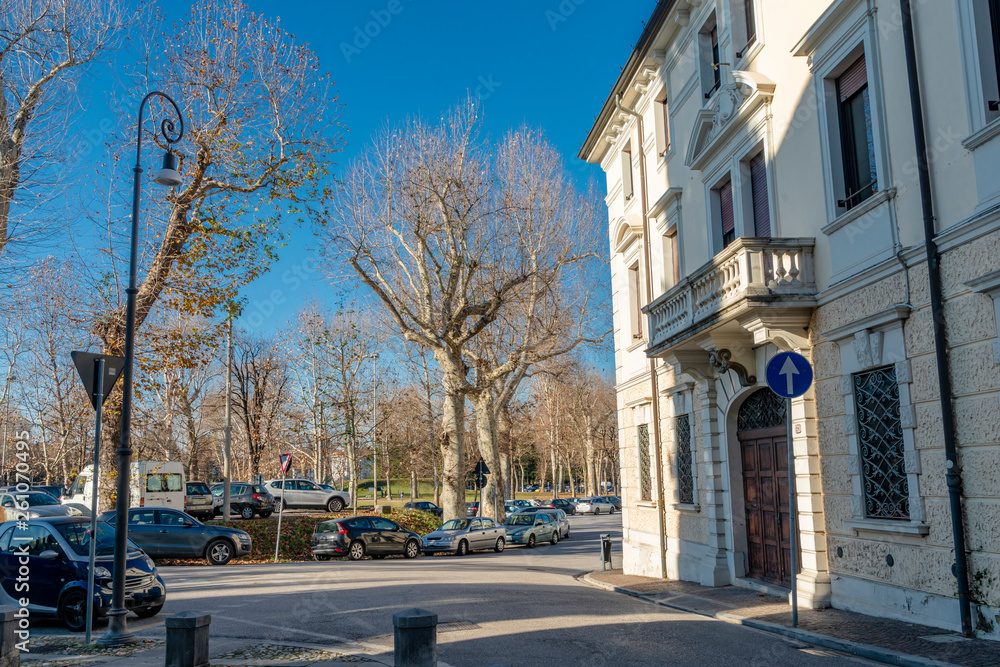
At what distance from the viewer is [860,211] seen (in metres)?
9.75

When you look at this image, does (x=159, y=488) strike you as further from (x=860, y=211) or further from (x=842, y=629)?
(x=860, y=211)

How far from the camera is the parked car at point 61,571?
10570 mm

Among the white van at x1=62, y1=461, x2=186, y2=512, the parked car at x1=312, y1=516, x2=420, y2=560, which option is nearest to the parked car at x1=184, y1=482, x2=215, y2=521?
the white van at x1=62, y1=461, x2=186, y2=512

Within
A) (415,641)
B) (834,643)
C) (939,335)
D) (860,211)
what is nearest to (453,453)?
(860,211)

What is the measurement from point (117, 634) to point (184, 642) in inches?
87.4

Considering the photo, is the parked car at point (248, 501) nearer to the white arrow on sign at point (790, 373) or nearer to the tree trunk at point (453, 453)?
the tree trunk at point (453, 453)

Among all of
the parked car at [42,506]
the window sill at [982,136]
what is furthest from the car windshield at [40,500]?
the window sill at [982,136]

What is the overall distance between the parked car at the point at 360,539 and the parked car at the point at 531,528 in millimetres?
6623

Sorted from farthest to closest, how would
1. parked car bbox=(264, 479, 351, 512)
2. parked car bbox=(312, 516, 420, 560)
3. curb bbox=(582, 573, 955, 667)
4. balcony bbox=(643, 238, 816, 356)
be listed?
parked car bbox=(264, 479, 351, 512), parked car bbox=(312, 516, 420, 560), balcony bbox=(643, 238, 816, 356), curb bbox=(582, 573, 955, 667)

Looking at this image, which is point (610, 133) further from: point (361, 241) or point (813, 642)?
point (813, 642)

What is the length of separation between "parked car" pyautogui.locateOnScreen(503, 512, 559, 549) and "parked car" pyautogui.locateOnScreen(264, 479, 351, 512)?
1092 centimetres

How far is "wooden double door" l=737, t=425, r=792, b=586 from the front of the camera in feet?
39.9

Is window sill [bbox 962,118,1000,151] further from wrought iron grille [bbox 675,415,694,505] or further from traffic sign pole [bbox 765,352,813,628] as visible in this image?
wrought iron grille [bbox 675,415,694,505]

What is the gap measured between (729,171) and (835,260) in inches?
151
